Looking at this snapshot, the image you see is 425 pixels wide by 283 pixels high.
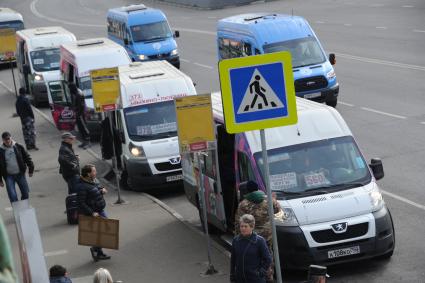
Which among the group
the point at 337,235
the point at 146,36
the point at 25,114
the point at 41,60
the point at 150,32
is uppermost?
the point at 337,235

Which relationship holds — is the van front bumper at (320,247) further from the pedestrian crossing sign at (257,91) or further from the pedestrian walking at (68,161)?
the pedestrian walking at (68,161)

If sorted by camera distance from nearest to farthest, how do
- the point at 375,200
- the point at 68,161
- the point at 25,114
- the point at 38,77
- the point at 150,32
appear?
1. the point at 375,200
2. the point at 68,161
3. the point at 25,114
4. the point at 38,77
5. the point at 150,32

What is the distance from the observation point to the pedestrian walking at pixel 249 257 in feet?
33.6

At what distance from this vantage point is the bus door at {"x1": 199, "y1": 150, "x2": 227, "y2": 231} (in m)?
14.6

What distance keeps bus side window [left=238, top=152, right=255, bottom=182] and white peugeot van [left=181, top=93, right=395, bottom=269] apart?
0.04 ft

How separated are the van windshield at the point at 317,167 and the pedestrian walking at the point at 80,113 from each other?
13303 mm

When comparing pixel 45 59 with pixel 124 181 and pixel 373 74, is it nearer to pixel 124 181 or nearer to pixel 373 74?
pixel 373 74

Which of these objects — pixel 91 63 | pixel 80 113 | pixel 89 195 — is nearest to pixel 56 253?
pixel 89 195

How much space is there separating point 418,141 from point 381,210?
894cm

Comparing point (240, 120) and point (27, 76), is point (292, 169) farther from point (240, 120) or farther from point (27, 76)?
point (27, 76)

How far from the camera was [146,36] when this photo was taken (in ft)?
133

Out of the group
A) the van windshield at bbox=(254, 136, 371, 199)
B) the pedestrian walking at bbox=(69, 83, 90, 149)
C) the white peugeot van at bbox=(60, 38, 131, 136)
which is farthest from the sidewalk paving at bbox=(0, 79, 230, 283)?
the white peugeot van at bbox=(60, 38, 131, 136)

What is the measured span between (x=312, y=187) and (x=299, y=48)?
1492 centimetres

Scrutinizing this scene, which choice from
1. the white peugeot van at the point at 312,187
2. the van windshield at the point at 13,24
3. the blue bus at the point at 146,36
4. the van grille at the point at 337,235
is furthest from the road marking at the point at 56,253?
the van windshield at the point at 13,24
